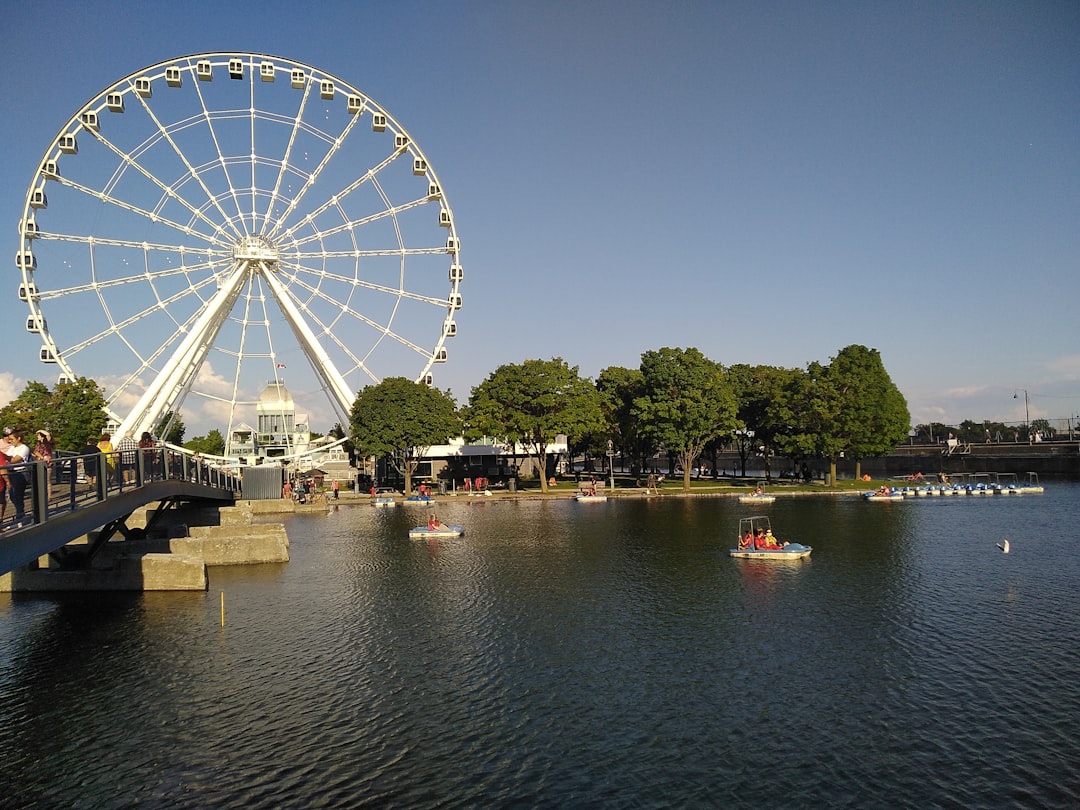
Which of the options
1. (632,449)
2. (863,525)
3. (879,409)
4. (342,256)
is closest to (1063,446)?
(879,409)

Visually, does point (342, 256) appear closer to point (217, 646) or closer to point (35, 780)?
point (217, 646)

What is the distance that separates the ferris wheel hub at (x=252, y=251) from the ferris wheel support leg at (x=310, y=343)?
154 centimetres

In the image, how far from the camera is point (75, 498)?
80.1ft

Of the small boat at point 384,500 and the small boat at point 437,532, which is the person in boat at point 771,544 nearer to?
the small boat at point 437,532

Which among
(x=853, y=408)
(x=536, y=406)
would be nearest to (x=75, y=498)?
(x=536, y=406)

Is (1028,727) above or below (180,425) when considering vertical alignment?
below

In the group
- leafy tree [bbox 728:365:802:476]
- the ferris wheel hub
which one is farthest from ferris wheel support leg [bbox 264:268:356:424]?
leafy tree [bbox 728:365:802:476]

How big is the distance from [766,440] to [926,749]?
9380 centimetres

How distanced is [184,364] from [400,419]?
23.8 metres

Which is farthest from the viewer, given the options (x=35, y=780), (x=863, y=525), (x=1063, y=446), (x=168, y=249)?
(x=1063, y=446)

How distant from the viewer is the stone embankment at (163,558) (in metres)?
35.9

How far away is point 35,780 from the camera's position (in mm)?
17281

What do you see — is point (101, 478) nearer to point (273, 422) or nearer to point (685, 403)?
point (685, 403)

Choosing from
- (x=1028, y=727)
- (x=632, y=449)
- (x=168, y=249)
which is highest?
(x=168, y=249)
